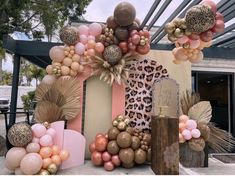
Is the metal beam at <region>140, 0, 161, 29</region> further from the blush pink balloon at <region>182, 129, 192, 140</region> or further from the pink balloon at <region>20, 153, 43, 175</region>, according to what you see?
the pink balloon at <region>20, 153, 43, 175</region>

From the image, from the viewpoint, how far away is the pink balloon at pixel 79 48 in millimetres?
4637

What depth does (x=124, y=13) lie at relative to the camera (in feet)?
14.1

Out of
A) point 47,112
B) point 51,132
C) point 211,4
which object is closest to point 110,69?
point 47,112

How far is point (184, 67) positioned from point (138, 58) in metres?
1.09

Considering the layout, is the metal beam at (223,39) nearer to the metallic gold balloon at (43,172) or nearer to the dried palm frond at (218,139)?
the dried palm frond at (218,139)

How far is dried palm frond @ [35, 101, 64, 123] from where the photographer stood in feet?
13.9

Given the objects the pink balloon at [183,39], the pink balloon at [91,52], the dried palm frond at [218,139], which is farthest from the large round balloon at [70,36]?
the dried palm frond at [218,139]

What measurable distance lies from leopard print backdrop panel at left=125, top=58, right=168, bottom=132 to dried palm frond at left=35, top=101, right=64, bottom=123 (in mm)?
1418

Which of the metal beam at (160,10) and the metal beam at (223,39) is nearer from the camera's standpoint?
the metal beam at (160,10)

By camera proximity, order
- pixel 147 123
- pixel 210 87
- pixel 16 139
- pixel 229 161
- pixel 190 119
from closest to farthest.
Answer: pixel 16 139
pixel 190 119
pixel 147 123
pixel 229 161
pixel 210 87

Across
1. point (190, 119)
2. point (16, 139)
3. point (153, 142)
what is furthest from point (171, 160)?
point (16, 139)

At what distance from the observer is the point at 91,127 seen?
4867mm

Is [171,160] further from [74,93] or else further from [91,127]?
[74,93]

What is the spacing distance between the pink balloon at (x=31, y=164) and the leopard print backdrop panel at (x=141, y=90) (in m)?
1.94
